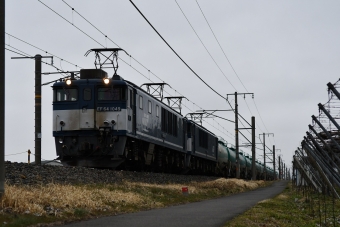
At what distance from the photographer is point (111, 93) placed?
93.6ft

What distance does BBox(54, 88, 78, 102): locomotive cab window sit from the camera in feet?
93.9

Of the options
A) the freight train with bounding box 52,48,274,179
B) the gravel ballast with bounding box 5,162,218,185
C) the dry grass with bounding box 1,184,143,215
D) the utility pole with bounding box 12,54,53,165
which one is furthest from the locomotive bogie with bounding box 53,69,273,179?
the dry grass with bounding box 1,184,143,215

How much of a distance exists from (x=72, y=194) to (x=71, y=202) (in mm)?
909

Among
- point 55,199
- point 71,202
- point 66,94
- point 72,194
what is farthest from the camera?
point 66,94

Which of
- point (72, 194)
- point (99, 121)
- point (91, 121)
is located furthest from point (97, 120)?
point (72, 194)

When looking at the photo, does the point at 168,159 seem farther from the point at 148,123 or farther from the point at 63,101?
the point at 63,101

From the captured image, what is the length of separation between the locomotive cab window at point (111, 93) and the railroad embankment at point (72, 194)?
3483 mm

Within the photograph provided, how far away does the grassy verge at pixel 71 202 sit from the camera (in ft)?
40.7

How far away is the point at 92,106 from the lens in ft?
92.9

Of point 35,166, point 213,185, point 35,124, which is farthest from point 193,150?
point 35,166

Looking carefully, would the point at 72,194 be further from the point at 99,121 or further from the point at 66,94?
the point at 66,94

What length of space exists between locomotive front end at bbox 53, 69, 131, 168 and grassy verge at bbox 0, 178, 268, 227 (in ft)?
16.2

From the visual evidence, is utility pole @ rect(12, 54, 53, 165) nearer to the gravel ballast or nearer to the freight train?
the freight train

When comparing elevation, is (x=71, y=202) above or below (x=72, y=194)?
below
